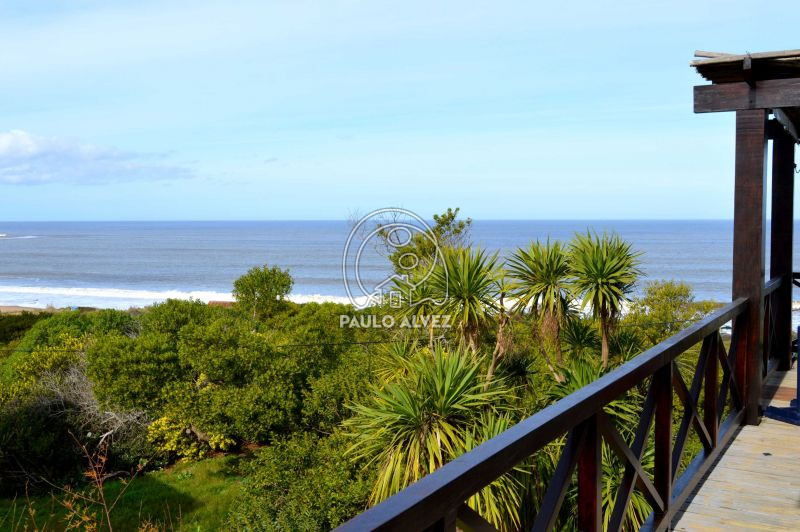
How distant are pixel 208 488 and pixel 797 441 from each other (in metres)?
12.1

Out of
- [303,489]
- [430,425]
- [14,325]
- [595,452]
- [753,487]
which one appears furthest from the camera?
[14,325]

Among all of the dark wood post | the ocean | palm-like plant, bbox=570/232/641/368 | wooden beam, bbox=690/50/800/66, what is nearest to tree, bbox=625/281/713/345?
palm-like plant, bbox=570/232/641/368

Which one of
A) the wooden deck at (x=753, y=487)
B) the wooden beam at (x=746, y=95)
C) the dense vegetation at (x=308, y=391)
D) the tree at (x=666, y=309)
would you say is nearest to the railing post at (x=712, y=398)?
the wooden deck at (x=753, y=487)

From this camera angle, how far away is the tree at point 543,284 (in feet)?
29.1

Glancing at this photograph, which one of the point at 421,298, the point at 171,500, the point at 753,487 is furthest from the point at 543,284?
the point at 171,500

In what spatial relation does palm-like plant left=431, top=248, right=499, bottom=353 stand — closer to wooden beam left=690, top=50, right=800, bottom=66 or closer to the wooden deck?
the wooden deck

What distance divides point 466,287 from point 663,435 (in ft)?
17.2

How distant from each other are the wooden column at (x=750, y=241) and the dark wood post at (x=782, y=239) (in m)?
1.52

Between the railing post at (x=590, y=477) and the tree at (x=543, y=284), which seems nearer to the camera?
the railing post at (x=590, y=477)

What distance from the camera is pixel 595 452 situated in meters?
2.02

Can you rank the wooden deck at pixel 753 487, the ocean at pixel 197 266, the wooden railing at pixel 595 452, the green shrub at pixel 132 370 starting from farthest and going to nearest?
1. the ocean at pixel 197 266
2. the green shrub at pixel 132 370
3. the wooden deck at pixel 753 487
4. the wooden railing at pixel 595 452

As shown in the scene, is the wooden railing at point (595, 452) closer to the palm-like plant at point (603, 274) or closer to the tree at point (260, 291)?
the palm-like plant at point (603, 274)

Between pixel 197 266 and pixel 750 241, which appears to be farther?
pixel 197 266

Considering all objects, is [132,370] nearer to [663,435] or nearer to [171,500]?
[171,500]
